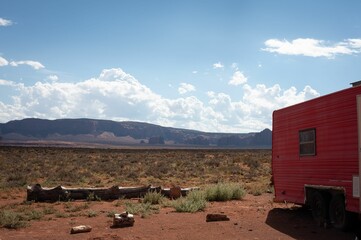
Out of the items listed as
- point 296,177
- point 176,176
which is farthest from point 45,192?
point 176,176

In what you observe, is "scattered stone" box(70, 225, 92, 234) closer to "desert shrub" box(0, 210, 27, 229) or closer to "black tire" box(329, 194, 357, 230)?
"desert shrub" box(0, 210, 27, 229)

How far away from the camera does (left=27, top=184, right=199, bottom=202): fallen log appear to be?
52.0 feet

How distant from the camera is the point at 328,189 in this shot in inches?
412

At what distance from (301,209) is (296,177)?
223 cm

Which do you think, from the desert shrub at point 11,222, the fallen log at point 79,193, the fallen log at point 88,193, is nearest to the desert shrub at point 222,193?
the fallen log at point 88,193

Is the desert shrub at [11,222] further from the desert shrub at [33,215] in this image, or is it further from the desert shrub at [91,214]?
the desert shrub at [91,214]

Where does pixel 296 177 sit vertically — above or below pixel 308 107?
below

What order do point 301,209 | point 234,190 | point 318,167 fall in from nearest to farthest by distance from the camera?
point 318,167, point 301,209, point 234,190

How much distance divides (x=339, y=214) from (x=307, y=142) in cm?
216

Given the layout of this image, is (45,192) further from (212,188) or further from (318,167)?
(318,167)

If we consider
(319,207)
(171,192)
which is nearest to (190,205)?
(171,192)

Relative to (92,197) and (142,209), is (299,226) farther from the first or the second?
(92,197)

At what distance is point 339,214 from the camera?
1030cm

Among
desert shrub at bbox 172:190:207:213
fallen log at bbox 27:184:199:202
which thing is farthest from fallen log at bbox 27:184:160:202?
desert shrub at bbox 172:190:207:213
